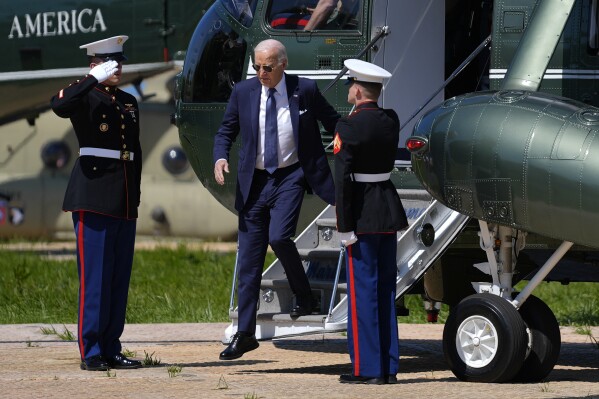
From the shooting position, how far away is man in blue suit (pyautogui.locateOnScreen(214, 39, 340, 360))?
27.1 feet

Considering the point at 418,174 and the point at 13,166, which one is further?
the point at 13,166

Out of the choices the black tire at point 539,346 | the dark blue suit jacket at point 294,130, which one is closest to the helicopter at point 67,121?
the dark blue suit jacket at point 294,130

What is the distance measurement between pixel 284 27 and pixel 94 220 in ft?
7.78

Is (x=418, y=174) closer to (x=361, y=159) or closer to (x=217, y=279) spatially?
(x=361, y=159)

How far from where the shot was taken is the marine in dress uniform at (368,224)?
7.74 meters

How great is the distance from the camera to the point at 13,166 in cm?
1762

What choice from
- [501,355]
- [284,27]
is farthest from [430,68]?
[501,355]

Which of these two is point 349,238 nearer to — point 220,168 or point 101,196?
point 220,168

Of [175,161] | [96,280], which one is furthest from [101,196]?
[175,161]

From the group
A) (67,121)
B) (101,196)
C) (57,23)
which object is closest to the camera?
(101,196)

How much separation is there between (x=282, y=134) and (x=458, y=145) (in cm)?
108

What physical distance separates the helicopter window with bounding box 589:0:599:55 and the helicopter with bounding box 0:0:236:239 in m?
8.21

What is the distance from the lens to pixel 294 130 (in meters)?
8.34

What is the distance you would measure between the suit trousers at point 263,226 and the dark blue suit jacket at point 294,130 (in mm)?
71
